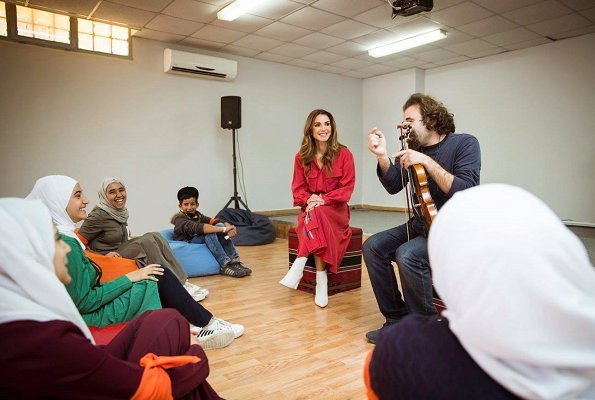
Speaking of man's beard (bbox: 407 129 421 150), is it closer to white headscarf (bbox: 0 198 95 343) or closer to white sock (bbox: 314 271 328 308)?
white sock (bbox: 314 271 328 308)

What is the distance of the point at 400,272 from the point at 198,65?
481 cm

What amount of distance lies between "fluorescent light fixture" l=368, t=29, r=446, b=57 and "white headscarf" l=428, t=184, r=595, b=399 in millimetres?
5505

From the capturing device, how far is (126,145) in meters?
5.74

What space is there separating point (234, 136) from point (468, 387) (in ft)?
19.1

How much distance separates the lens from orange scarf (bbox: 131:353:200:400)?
36.3 inches

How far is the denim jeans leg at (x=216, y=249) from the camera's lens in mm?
3908

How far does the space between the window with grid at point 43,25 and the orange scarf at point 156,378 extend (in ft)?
17.7

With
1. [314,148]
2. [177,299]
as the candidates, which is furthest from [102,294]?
[314,148]

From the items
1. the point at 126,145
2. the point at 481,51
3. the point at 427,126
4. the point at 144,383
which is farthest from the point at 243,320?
the point at 481,51

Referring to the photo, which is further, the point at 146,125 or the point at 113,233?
the point at 146,125

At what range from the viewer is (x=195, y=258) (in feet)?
12.5

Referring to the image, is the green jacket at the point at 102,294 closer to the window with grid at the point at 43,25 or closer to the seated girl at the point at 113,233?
the seated girl at the point at 113,233

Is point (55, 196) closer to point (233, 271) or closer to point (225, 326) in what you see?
point (225, 326)

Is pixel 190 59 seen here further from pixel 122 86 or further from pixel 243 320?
pixel 243 320
